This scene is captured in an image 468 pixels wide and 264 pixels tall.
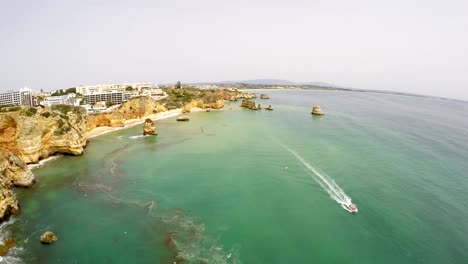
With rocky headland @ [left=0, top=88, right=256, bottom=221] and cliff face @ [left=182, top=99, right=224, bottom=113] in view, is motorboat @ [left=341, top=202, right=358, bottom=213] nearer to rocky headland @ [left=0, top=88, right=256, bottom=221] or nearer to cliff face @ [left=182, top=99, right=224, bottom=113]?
rocky headland @ [left=0, top=88, right=256, bottom=221]

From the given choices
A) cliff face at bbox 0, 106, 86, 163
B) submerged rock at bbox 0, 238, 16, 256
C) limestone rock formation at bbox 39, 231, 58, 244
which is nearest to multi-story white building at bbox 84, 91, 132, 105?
cliff face at bbox 0, 106, 86, 163

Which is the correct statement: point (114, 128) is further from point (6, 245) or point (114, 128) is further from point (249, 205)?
point (249, 205)

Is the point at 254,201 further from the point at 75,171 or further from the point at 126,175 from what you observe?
the point at 75,171

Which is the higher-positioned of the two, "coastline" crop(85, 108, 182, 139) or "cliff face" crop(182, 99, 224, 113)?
"cliff face" crop(182, 99, 224, 113)

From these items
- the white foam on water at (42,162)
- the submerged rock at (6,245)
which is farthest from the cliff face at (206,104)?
the submerged rock at (6,245)

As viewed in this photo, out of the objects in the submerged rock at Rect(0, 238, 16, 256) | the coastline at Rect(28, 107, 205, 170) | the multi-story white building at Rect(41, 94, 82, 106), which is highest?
the multi-story white building at Rect(41, 94, 82, 106)

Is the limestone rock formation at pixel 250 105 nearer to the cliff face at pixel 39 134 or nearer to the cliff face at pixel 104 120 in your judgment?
the cliff face at pixel 104 120
